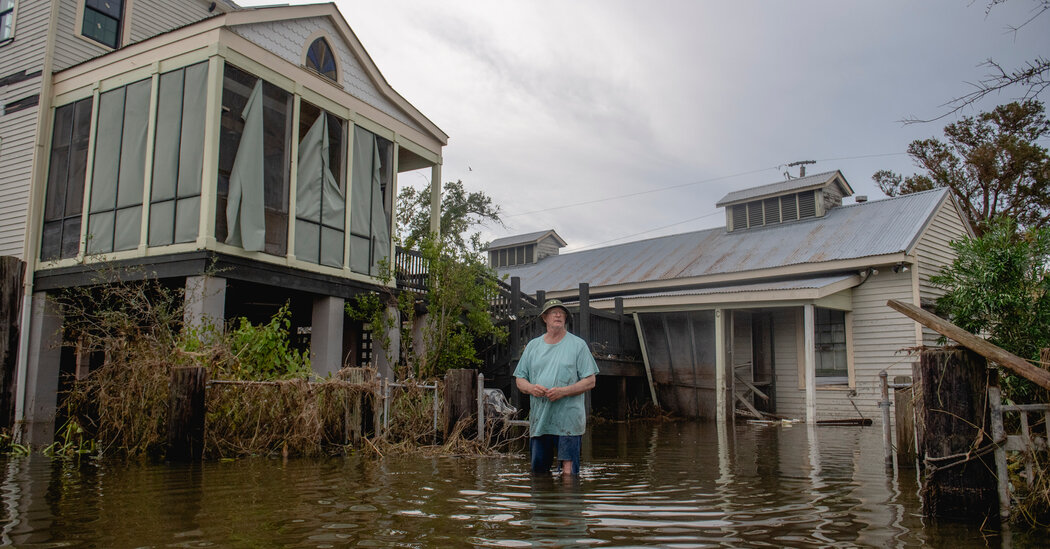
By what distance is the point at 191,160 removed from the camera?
11086 mm

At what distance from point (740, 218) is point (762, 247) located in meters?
2.52

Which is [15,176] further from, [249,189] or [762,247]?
[762,247]

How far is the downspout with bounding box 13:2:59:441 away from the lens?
12.5 metres

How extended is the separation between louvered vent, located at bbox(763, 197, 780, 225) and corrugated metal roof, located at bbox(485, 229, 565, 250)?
955 cm

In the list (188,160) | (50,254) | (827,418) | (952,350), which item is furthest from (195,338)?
(827,418)

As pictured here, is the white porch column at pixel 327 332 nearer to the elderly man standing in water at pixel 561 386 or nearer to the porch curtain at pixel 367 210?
the porch curtain at pixel 367 210

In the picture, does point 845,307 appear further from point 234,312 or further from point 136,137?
point 136,137

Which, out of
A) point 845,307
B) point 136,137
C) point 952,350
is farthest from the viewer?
point 845,307

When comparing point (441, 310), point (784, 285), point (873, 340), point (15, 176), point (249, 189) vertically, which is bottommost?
point (873, 340)

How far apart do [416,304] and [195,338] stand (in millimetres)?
5732

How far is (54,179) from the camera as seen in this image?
13.0 m

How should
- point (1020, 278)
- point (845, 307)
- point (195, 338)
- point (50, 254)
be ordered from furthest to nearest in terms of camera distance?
1. point (845, 307)
2. point (50, 254)
3. point (1020, 278)
4. point (195, 338)

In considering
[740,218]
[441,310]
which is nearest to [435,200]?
[441,310]

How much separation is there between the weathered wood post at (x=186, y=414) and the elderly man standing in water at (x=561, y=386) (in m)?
3.76
